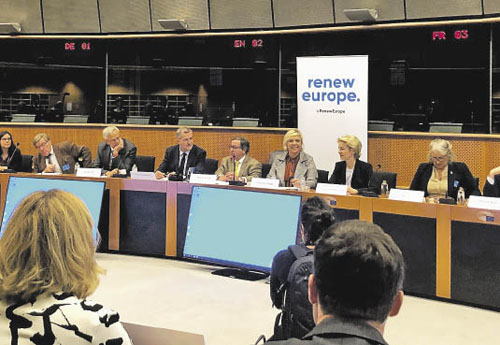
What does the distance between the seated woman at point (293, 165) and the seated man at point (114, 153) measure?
153 cm

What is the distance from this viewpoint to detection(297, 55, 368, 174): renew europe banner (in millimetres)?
8586

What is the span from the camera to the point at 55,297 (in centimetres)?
179

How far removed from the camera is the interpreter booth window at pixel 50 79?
11.4 meters

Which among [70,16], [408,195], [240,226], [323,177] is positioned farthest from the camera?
Answer: [70,16]

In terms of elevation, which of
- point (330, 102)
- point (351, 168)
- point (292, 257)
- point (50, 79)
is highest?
point (50, 79)

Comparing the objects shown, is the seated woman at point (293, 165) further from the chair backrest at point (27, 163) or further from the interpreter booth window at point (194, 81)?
the interpreter booth window at point (194, 81)

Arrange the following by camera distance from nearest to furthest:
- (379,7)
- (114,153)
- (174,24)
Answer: (114,153)
(379,7)
(174,24)

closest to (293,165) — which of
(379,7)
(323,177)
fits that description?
(323,177)

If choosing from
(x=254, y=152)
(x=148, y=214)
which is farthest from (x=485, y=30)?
(x=148, y=214)

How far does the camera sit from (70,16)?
1125 centimetres

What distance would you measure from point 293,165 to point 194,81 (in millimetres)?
4718

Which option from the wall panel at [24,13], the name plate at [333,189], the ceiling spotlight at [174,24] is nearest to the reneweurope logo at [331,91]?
the ceiling spotlight at [174,24]

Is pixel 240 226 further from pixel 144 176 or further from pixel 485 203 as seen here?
pixel 485 203

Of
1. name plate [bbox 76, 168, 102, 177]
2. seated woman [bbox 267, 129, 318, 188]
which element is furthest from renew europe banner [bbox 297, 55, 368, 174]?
name plate [bbox 76, 168, 102, 177]
